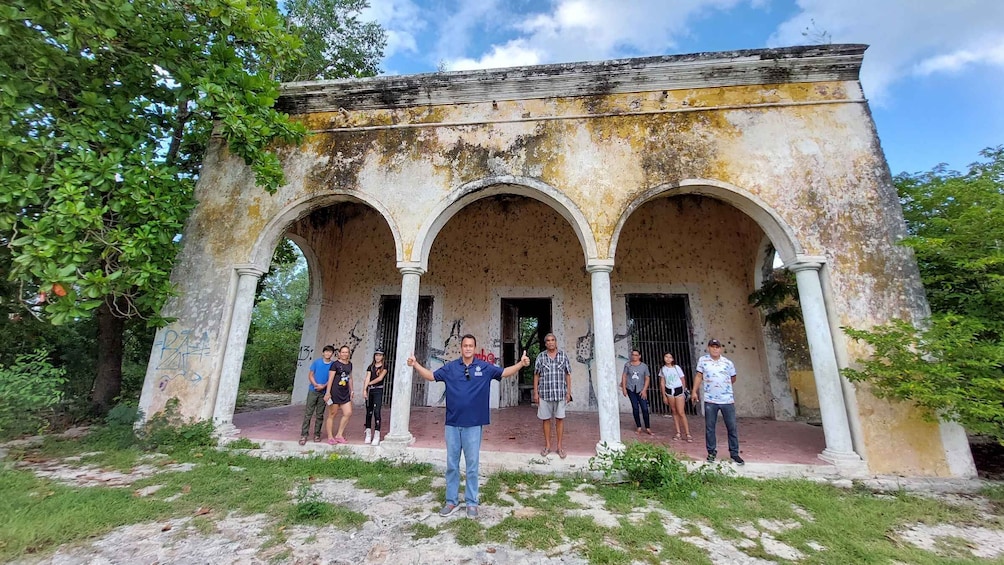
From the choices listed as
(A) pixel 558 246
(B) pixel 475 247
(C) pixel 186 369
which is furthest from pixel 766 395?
(C) pixel 186 369

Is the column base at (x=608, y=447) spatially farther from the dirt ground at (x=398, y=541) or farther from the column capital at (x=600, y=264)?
the column capital at (x=600, y=264)

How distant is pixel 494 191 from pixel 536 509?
405 cm

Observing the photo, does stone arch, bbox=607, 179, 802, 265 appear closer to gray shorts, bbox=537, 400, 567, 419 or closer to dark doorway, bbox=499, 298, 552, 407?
gray shorts, bbox=537, 400, 567, 419

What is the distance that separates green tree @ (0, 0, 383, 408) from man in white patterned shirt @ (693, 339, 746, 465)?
6032 mm

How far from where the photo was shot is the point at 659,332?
26.6 ft

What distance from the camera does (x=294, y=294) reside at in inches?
1082

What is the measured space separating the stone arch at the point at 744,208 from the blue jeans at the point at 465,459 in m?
2.86

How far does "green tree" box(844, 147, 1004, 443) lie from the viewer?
368 cm

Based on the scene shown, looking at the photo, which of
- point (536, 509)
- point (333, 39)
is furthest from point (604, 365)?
point (333, 39)

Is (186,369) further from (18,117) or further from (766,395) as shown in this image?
(766,395)

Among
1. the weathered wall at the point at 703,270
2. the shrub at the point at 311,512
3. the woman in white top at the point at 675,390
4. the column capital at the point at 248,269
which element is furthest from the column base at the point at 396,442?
the weathered wall at the point at 703,270

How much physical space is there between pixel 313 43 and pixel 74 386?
8326 mm

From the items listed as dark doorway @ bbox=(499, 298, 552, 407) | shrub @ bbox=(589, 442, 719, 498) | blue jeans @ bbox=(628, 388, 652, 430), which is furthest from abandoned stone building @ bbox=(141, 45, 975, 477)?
dark doorway @ bbox=(499, 298, 552, 407)

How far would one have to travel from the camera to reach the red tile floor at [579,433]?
4820 millimetres
